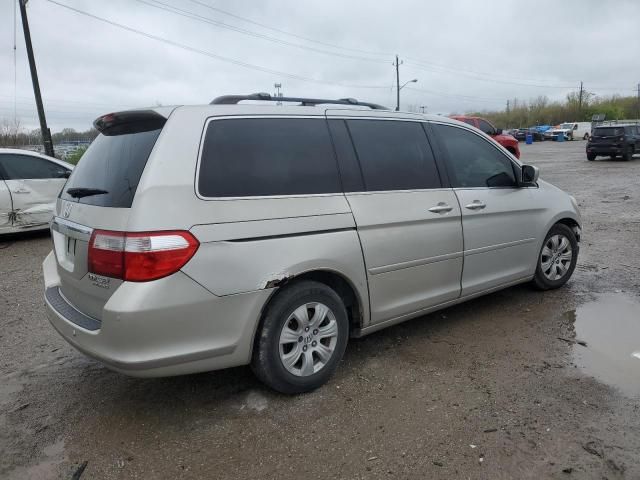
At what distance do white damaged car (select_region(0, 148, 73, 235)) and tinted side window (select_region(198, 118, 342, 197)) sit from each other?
6.43 metres

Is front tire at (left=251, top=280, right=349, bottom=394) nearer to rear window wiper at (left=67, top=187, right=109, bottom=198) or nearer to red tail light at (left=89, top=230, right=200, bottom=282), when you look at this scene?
red tail light at (left=89, top=230, right=200, bottom=282)

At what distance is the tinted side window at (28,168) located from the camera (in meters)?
8.30

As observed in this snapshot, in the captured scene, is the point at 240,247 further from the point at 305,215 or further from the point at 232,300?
the point at 305,215

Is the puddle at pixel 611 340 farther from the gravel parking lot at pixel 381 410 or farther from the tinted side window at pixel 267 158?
the tinted side window at pixel 267 158

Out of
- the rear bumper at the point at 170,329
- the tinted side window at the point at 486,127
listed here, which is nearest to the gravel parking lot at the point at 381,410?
the rear bumper at the point at 170,329

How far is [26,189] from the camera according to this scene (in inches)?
328

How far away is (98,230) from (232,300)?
0.84 metres

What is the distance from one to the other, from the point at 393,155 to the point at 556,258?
2.38 m

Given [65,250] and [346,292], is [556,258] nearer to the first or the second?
[346,292]

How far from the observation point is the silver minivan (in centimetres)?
267

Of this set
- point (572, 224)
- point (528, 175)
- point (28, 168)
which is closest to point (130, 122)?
point (528, 175)

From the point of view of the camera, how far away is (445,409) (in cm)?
305

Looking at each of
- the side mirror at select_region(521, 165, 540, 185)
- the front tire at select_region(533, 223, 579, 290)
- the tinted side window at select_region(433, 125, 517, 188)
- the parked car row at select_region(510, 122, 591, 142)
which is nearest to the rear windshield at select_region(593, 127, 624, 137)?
the front tire at select_region(533, 223, 579, 290)

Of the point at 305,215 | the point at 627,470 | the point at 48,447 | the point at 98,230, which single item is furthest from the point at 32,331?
the point at 627,470
